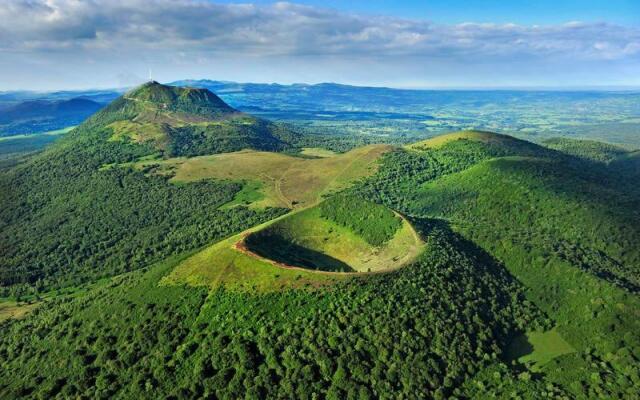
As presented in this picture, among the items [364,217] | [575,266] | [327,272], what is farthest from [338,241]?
[575,266]

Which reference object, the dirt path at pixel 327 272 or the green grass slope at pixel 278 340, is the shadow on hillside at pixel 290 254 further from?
the green grass slope at pixel 278 340

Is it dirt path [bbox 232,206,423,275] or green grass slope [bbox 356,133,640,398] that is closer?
green grass slope [bbox 356,133,640,398]

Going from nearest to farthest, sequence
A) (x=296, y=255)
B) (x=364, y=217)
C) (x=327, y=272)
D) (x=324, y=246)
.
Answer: (x=327, y=272), (x=296, y=255), (x=324, y=246), (x=364, y=217)

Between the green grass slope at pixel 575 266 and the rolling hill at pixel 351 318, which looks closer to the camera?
the rolling hill at pixel 351 318

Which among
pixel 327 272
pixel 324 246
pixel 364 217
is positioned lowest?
pixel 324 246

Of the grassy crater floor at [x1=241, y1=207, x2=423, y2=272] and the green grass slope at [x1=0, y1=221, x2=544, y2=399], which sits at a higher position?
the grassy crater floor at [x1=241, y1=207, x2=423, y2=272]

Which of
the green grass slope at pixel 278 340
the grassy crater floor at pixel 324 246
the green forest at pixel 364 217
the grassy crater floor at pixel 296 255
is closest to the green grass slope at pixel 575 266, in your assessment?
the green grass slope at pixel 278 340

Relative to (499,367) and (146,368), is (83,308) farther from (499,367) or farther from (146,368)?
(499,367)

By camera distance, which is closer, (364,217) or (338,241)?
(338,241)

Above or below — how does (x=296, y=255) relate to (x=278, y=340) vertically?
above

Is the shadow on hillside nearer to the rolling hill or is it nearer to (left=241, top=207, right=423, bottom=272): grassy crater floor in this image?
(left=241, top=207, right=423, bottom=272): grassy crater floor

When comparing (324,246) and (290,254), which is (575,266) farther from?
(290,254)

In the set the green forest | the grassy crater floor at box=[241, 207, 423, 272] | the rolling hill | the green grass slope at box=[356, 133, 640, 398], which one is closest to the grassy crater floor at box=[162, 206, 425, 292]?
the grassy crater floor at box=[241, 207, 423, 272]
